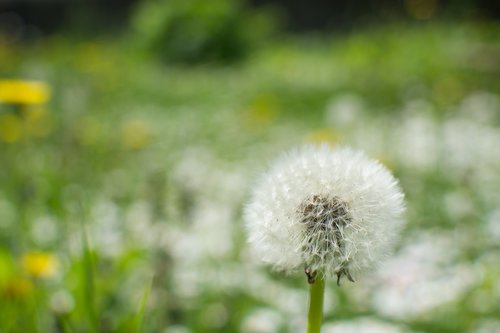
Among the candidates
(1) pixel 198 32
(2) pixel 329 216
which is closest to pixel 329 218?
(2) pixel 329 216

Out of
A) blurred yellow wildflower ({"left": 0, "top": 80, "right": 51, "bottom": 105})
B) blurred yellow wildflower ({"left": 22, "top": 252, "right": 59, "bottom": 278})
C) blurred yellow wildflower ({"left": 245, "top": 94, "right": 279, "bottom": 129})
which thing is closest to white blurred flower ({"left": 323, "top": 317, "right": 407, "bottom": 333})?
blurred yellow wildflower ({"left": 22, "top": 252, "right": 59, "bottom": 278})

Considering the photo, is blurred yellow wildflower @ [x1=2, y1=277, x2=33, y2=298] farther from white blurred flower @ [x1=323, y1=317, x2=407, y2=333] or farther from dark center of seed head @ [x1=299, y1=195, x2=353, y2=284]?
dark center of seed head @ [x1=299, y1=195, x2=353, y2=284]

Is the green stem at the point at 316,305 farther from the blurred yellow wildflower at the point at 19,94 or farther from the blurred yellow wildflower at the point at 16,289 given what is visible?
the blurred yellow wildflower at the point at 19,94

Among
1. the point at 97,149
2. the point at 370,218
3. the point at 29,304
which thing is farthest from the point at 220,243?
the point at 97,149

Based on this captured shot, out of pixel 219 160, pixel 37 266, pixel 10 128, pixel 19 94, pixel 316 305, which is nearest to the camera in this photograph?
pixel 316 305

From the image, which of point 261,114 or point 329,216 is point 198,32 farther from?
point 329,216

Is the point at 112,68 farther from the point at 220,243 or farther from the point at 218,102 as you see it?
the point at 220,243

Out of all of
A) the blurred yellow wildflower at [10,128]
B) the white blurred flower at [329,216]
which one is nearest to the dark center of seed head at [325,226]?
the white blurred flower at [329,216]
